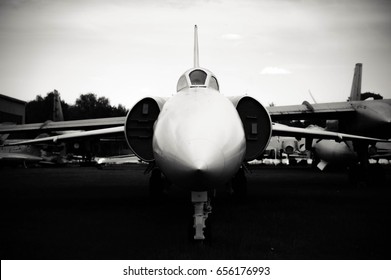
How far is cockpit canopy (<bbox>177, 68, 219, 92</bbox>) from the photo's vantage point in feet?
22.0

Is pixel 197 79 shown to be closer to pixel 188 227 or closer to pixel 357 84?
pixel 188 227

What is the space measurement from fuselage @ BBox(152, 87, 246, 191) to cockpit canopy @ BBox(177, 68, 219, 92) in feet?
Result: 4.13

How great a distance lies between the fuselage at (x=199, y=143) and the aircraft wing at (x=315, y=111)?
7.05 metres

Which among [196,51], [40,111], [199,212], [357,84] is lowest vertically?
[199,212]

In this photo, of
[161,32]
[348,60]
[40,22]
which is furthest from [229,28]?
[40,22]

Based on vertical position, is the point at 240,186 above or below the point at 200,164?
below

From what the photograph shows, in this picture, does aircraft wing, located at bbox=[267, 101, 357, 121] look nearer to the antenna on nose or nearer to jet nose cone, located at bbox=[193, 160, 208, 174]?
the antenna on nose

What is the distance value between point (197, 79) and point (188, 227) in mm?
2589

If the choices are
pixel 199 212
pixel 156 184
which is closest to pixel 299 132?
pixel 156 184

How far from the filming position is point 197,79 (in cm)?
680

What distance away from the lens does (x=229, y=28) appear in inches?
310

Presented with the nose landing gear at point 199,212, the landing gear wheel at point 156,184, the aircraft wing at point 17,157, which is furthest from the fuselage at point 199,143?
the aircraft wing at point 17,157

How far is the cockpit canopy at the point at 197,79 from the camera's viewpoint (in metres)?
6.71

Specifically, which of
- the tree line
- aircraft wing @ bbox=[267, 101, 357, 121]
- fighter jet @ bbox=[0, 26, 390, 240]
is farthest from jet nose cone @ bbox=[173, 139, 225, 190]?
the tree line
